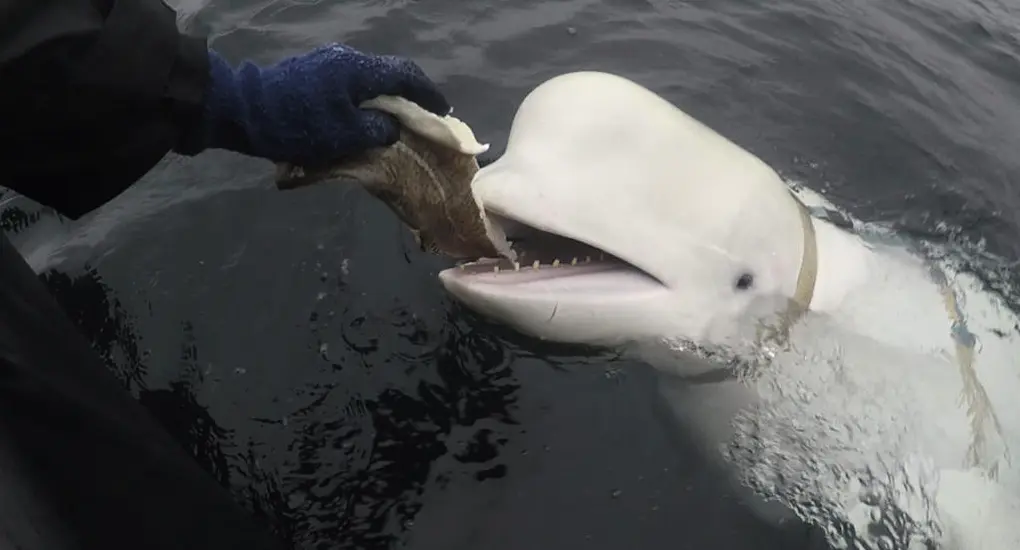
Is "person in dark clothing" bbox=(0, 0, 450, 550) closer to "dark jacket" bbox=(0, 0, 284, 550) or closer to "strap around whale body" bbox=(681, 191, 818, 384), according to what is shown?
"dark jacket" bbox=(0, 0, 284, 550)

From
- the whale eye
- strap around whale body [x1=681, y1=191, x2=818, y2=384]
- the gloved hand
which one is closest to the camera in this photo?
the gloved hand

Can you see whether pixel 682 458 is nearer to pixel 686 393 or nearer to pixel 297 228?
pixel 686 393

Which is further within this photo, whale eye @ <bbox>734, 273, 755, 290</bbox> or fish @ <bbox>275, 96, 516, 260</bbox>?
whale eye @ <bbox>734, 273, 755, 290</bbox>

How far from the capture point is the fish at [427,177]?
137 inches

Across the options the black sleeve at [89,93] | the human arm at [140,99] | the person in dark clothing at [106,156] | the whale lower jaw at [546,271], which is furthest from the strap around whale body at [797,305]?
the black sleeve at [89,93]

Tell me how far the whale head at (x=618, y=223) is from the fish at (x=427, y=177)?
0.32 ft

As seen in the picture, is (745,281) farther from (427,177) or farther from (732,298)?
(427,177)

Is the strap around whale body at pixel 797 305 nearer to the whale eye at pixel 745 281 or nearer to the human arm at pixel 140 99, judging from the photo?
the whale eye at pixel 745 281

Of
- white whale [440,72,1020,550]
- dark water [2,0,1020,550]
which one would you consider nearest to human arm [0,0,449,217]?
white whale [440,72,1020,550]

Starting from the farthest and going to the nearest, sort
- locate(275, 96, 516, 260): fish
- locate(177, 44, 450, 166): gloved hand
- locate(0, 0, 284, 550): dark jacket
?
locate(275, 96, 516, 260): fish → locate(177, 44, 450, 166): gloved hand → locate(0, 0, 284, 550): dark jacket

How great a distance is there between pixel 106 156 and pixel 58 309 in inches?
21.4

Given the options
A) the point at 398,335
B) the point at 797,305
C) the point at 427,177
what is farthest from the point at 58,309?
the point at 797,305

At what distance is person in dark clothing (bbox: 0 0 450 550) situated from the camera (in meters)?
2.49

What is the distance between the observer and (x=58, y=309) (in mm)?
2996
